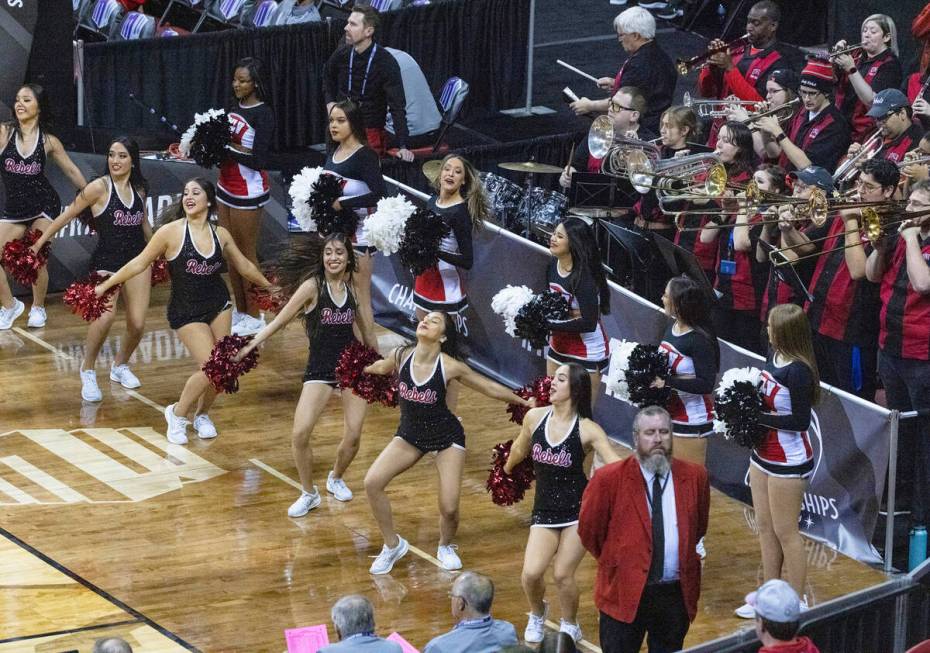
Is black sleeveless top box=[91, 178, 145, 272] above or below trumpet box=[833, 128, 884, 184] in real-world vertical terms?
below

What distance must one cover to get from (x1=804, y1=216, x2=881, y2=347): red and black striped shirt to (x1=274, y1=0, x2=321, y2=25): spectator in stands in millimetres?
6687

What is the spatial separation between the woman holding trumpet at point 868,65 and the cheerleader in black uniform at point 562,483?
399 cm

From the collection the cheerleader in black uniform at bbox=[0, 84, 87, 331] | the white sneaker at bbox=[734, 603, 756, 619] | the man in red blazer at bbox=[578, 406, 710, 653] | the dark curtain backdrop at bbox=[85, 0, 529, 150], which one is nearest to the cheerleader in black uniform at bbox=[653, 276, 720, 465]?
the white sneaker at bbox=[734, 603, 756, 619]

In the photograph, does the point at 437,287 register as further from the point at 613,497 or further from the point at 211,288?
the point at 613,497

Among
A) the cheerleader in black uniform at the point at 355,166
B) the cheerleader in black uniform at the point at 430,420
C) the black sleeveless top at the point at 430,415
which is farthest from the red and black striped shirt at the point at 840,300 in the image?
the cheerleader in black uniform at the point at 355,166

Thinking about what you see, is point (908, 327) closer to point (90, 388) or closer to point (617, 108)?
point (617, 108)

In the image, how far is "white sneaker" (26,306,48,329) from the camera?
39.7 ft

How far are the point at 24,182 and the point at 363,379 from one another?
406cm

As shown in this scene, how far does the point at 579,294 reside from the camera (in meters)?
9.30

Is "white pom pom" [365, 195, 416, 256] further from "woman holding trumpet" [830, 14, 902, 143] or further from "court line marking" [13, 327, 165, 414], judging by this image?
"woman holding trumpet" [830, 14, 902, 143]

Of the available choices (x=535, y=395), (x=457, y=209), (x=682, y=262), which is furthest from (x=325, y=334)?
(x=682, y=262)

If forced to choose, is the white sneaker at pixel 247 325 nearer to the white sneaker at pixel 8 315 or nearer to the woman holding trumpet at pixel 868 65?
the white sneaker at pixel 8 315

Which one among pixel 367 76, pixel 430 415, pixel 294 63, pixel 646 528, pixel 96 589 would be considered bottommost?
pixel 96 589

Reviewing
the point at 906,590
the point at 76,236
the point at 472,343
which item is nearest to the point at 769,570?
the point at 906,590
